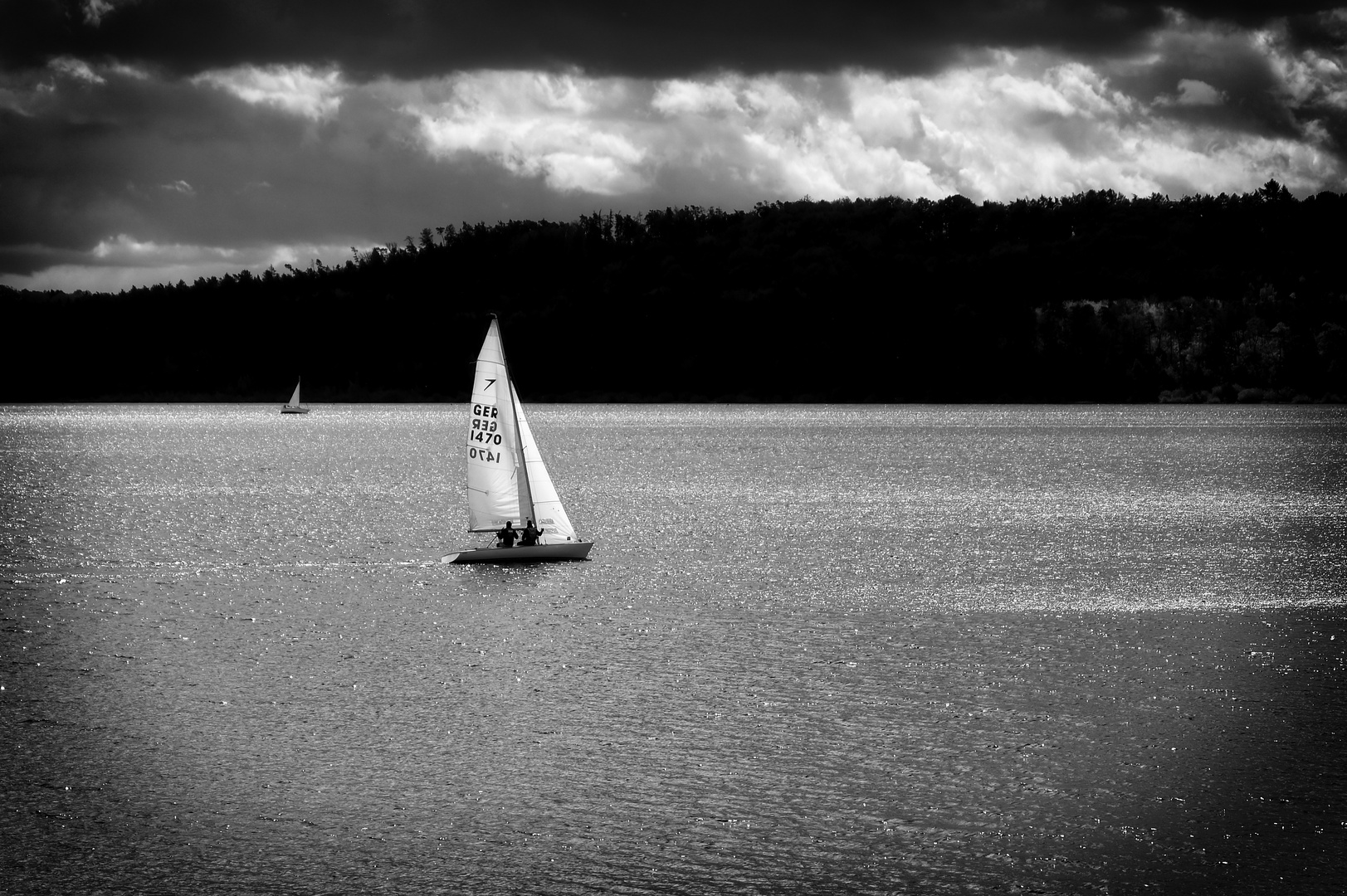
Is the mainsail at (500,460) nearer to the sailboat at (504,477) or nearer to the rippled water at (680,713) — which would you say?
the sailboat at (504,477)

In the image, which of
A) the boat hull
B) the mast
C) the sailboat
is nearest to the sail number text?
the sailboat

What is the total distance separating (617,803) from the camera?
24547 mm

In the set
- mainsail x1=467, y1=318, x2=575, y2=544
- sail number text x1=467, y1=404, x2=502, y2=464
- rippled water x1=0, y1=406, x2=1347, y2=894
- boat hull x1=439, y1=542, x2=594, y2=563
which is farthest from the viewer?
boat hull x1=439, y1=542, x2=594, y2=563

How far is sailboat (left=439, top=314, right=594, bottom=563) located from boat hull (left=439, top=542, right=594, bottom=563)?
0.11 ft

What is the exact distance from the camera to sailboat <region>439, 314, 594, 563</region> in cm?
5369

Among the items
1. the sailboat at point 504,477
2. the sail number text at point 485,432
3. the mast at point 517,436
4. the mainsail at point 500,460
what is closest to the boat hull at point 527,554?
the sailboat at point 504,477

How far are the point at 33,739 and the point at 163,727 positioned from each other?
2.51 metres

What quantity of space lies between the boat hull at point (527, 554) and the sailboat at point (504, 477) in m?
0.03

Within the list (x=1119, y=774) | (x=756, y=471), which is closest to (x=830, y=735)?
(x=1119, y=774)

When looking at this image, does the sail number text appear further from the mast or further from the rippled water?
the rippled water

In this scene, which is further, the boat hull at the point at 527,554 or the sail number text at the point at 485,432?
the boat hull at the point at 527,554

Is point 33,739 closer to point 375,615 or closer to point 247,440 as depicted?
point 375,615

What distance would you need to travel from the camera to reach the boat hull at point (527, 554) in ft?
184

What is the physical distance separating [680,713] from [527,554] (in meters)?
25.9
